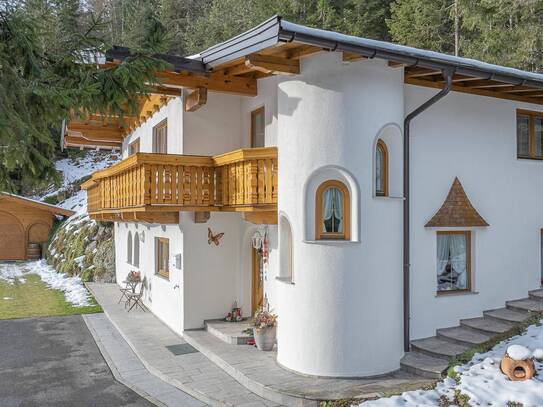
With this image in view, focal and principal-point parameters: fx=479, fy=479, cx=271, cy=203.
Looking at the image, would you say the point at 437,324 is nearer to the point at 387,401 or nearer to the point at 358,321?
the point at 358,321

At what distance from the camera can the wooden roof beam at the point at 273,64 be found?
8164 millimetres

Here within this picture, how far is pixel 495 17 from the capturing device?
19.2 meters

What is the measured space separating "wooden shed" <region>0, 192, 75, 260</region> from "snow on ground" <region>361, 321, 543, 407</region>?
2684cm

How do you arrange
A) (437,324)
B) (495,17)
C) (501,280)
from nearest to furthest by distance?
(437,324) → (501,280) → (495,17)

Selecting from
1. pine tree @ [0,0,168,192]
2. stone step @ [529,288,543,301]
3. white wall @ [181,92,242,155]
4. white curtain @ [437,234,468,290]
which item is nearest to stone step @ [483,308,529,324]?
white curtain @ [437,234,468,290]

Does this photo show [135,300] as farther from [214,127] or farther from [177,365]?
[214,127]

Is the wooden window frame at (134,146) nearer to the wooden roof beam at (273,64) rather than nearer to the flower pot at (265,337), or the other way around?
the flower pot at (265,337)

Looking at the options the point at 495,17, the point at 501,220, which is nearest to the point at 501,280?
the point at 501,220

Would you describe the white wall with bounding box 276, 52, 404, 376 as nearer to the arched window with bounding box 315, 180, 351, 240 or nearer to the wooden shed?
the arched window with bounding box 315, 180, 351, 240

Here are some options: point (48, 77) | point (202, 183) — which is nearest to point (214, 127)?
point (202, 183)

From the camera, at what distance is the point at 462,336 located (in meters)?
9.27

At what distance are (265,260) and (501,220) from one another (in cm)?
528

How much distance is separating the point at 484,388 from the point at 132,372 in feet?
20.6

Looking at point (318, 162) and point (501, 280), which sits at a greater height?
point (318, 162)
